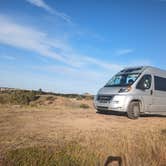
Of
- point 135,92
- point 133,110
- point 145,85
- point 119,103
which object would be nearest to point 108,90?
point 119,103

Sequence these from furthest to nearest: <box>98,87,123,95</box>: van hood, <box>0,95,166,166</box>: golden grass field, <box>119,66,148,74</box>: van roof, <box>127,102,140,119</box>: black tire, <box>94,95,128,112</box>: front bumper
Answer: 1. <box>119,66,148,74</box>: van roof
2. <box>98,87,123,95</box>: van hood
3. <box>127,102,140,119</box>: black tire
4. <box>94,95,128,112</box>: front bumper
5. <box>0,95,166,166</box>: golden grass field

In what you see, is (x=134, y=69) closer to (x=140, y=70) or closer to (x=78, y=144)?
(x=140, y=70)

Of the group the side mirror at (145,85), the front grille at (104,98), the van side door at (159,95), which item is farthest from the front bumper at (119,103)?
the van side door at (159,95)

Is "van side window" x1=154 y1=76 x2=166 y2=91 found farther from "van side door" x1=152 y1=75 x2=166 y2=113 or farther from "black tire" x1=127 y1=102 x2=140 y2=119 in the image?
"black tire" x1=127 y1=102 x2=140 y2=119

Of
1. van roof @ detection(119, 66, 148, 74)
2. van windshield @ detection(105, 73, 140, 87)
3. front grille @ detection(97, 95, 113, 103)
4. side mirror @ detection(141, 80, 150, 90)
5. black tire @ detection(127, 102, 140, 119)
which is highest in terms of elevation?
van roof @ detection(119, 66, 148, 74)

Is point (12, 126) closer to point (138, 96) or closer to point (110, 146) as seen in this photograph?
point (110, 146)

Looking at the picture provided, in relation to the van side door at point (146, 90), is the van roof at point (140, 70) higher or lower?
higher

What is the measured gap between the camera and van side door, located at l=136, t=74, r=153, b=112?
480 inches

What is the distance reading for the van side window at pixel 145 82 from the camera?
480 inches

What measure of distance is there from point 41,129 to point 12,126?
0.96m

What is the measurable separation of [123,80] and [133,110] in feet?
5.33

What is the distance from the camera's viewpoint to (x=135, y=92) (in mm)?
11867

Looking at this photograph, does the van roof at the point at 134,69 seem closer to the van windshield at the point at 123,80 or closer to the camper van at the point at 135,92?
the camper van at the point at 135,92

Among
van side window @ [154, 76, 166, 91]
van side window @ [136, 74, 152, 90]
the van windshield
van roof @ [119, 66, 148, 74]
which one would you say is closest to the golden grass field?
van side window @ [136, 74, 152, 90]
